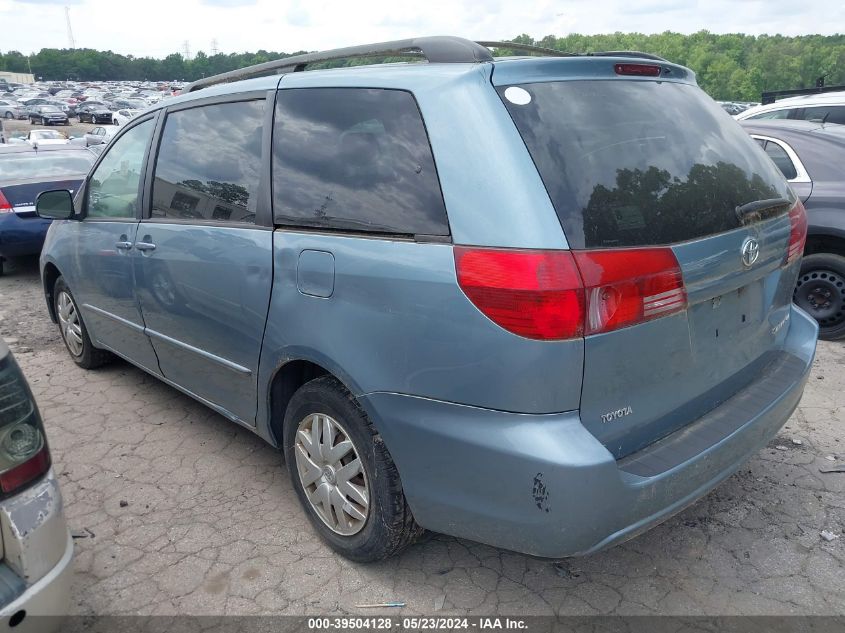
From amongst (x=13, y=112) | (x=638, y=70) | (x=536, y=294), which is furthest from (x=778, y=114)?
(x=13, y=112)

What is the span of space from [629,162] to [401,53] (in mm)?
1036

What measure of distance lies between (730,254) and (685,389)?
48 centimetres

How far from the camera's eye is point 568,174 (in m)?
2.01

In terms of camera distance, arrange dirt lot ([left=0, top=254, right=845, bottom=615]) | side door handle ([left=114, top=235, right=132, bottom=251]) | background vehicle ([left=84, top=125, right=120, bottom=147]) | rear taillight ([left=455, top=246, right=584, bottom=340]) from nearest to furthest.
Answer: rear taillight ([left=455, top=246, right=584, bottom=340])
dirt lot ([left=0, top=254, right=845, bottom=615])
side door handle ([left=114, top=235, right=132, bottom=251])
background vehicle ([left=84, top=125, right=120, bottom=147])

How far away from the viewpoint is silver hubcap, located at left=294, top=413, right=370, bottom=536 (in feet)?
8.31

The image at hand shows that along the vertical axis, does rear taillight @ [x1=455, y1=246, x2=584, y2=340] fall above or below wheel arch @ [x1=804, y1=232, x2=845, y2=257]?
above

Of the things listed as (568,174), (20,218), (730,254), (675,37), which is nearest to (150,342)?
(568,174)

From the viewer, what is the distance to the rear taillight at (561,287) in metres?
1.91

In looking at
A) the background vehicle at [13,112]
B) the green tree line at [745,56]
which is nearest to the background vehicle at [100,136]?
the background vehicle at [13,112]

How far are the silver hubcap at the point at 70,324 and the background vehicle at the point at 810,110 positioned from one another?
666cm

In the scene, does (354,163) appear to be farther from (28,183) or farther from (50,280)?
(28,183)

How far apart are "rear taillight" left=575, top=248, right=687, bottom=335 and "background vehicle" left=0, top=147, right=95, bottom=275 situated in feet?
23.5

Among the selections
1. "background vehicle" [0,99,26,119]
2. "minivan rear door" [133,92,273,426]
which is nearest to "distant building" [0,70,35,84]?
"background vehicle" [0,99,26,119]

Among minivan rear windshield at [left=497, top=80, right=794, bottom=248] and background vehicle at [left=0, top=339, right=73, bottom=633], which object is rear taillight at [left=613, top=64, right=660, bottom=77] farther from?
background vehicle at [left=0, top=339, right=73, bottom=633]
